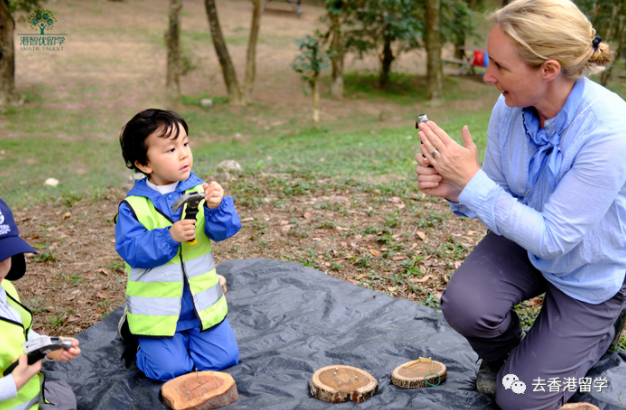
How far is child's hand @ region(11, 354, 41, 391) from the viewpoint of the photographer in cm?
181

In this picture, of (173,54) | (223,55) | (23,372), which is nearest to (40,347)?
(23,372)

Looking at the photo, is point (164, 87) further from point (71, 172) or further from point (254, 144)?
point (71, 172)

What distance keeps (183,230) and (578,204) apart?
1572 mm

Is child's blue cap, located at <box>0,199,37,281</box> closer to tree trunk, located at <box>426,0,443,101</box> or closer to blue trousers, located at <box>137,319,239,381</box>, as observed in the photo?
blue trousers, located at <box>137,319,239,381</box>

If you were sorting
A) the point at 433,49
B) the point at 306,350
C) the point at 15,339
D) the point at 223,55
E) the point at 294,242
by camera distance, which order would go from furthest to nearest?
1. the point at 433,49
2. the point at 223,55
3. the point at 294,242
4. the point at 306,350
5. the point at 15,339

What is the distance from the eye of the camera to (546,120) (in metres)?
2.13

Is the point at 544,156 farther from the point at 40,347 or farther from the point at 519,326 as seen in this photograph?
the point at 40,347

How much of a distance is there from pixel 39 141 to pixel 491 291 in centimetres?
1115

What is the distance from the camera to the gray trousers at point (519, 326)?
214cm

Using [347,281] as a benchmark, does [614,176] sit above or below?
above

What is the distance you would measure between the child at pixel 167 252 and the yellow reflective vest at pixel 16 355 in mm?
512

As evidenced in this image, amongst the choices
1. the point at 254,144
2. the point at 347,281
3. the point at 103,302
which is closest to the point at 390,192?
the point at 347,281

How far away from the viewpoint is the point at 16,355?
1902 mm

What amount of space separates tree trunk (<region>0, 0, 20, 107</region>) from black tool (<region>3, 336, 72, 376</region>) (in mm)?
12103
